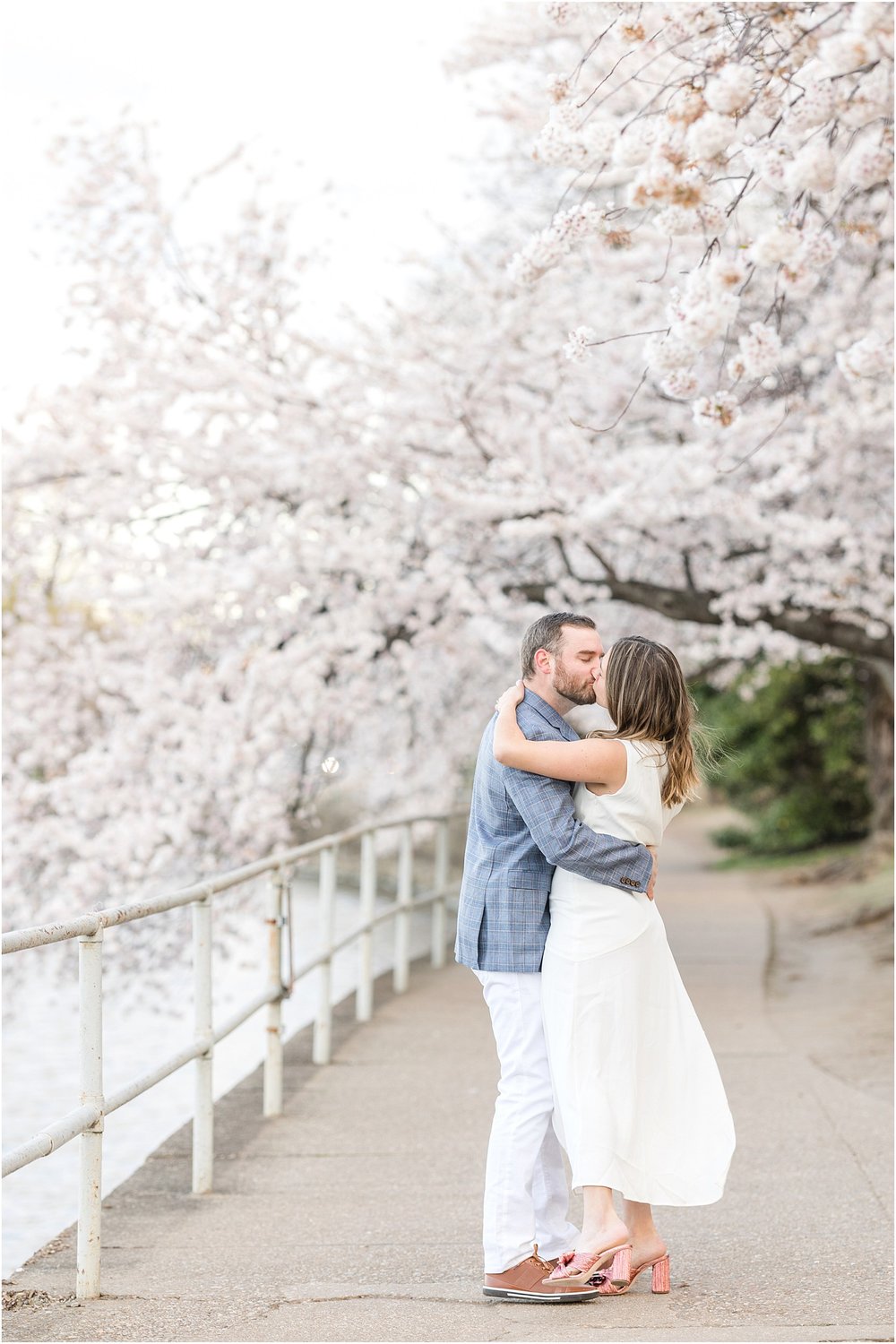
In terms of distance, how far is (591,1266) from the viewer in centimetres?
368

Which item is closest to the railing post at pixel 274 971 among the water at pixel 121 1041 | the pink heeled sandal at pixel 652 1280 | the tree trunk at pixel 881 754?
the water at pixel 121 1041

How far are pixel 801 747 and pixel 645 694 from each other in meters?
19.0

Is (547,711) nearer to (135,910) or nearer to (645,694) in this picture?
(645,694)

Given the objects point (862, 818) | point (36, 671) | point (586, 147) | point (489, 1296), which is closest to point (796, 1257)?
point (489, 1296)

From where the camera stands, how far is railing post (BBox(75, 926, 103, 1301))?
3750mm

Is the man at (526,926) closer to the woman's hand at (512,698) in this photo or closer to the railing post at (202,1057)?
the woman's hand at (512,698)

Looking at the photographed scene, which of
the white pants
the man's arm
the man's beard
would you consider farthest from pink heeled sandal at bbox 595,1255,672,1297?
the man's beard

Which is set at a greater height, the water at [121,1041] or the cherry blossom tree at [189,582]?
the cherry blossom tree at [189,582]

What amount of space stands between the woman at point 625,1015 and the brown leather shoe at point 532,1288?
3 centimetres

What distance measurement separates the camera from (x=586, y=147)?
4.02 meters

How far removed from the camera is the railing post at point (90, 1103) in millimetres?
3750

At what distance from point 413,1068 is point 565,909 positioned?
370 centimetres

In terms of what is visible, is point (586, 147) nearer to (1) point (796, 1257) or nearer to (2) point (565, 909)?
(2) point (565, 909)

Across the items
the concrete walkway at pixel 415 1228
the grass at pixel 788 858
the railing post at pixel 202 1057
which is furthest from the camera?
the grass at pixel 788 858
